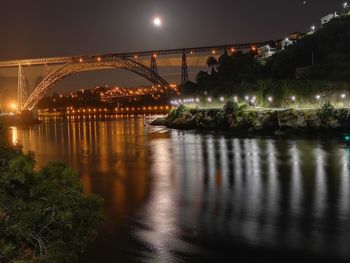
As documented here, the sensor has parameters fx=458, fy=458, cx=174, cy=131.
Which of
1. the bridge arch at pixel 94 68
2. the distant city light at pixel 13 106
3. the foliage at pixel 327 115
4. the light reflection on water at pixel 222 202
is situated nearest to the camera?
the light reflection on water at pixel 222 202

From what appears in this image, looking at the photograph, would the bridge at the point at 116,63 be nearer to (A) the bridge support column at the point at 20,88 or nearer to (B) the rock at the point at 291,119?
(A) the bridge support column at the point at 20,88

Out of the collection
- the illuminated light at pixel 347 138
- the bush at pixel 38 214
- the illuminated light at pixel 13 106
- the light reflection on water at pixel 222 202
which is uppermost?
the illuminated light at pixel 13 106

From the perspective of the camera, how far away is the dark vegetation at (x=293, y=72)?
34809mm

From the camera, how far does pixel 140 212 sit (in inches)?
417

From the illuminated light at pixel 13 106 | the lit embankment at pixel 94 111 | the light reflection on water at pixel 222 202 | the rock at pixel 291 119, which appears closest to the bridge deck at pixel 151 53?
the illuminated light at pixel 13 106

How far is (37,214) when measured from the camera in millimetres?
3881

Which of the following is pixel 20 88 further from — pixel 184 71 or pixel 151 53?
pixel 184 71

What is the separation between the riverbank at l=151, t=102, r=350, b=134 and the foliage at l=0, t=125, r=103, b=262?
26039 millimetres

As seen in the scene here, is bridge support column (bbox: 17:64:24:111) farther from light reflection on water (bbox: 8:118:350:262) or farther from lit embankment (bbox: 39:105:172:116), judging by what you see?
lit embankment (bbox: 39:105:172:116)

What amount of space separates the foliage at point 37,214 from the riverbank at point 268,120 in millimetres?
26039

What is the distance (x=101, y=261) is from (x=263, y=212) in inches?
168

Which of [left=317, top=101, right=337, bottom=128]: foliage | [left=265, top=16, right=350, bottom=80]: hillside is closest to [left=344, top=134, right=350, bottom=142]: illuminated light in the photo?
[left=317, top=101, right=337, bottom=128]: foliage

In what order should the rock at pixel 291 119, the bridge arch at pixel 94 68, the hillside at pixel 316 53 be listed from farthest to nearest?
the bridge arch at pixel 94 68, the hillside at pixel 316 53, the rock at pixel 291 119

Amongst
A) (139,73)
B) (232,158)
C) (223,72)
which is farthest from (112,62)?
(232,158)
